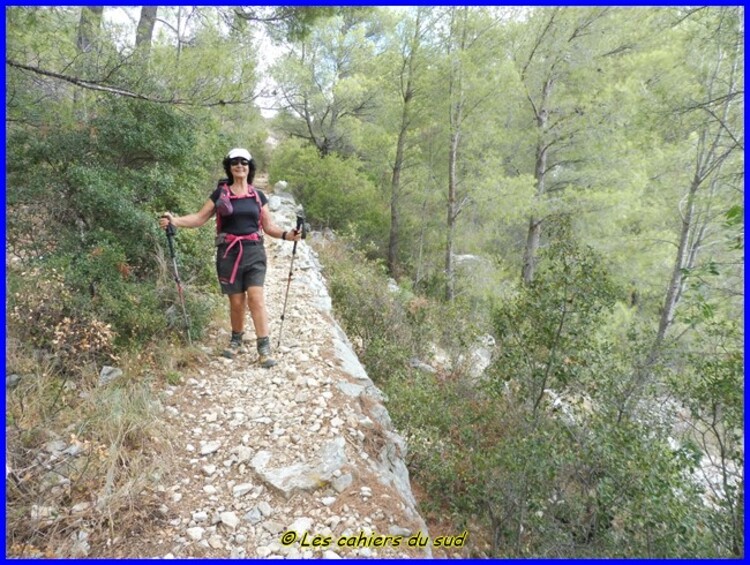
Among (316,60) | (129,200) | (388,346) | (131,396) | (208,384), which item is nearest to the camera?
(131,396)

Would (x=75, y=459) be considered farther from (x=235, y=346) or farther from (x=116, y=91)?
(x=116, y=91)

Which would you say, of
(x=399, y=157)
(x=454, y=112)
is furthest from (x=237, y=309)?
(x=399, y=157)

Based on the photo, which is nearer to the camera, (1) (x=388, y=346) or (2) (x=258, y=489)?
(2) (x=258, y=489)

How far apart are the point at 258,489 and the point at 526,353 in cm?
252

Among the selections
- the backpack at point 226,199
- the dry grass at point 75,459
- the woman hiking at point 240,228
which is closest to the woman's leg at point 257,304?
the woman hiking at point 240,228

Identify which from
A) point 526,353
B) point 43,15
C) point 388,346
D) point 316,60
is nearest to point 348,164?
point 316,60

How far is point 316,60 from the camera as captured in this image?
14.6m

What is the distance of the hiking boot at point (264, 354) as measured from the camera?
426 centimetres

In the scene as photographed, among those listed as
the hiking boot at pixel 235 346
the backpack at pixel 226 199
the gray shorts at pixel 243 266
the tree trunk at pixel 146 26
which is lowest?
the hiking boot at pixel 235 346

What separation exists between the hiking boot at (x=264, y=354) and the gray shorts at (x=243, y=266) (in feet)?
1.95

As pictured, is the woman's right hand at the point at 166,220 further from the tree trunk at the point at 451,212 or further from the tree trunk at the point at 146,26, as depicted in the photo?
the tree trunk at the point at 451,212

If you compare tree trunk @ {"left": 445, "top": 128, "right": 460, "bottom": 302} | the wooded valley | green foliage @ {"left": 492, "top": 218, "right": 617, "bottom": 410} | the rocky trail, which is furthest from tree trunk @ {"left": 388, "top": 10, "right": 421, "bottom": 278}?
green foliage @ {"left": 492, "top": 218, "right": 617, "bottom": 410}

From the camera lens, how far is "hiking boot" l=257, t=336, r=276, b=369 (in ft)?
14.0

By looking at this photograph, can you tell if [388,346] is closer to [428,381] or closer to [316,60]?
[428,381]
